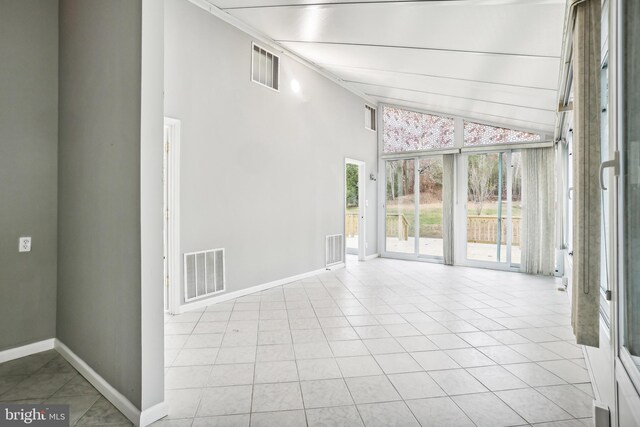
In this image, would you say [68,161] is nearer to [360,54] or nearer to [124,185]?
[124,185]

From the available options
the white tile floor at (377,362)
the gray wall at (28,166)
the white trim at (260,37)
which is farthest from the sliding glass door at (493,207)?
the gray wall at (28,166)

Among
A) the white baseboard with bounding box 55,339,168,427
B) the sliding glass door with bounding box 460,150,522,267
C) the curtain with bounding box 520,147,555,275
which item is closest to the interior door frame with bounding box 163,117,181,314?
the white baseboard with bounding box 55,339,168,427

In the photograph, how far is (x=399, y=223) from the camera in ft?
25.5

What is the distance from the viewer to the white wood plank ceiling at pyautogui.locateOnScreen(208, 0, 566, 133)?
2918mm

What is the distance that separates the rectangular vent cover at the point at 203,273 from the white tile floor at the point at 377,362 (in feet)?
0.86

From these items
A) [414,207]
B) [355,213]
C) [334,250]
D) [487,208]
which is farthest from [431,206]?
[355,213]

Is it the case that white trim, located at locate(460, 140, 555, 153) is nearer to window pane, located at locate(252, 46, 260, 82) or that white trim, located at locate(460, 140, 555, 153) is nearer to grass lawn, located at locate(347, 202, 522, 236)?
grass lawn, located at locate(347, 202, 522, 236)

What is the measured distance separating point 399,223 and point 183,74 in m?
5.65

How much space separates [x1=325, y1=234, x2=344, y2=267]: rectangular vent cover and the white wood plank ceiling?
3.03m

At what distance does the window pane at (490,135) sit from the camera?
615 cm

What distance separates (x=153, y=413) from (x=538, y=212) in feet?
21.2

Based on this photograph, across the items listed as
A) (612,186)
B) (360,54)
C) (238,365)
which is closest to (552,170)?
(360,54)

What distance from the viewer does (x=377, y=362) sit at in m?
2.61

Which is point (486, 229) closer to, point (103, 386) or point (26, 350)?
point (103, 386)
